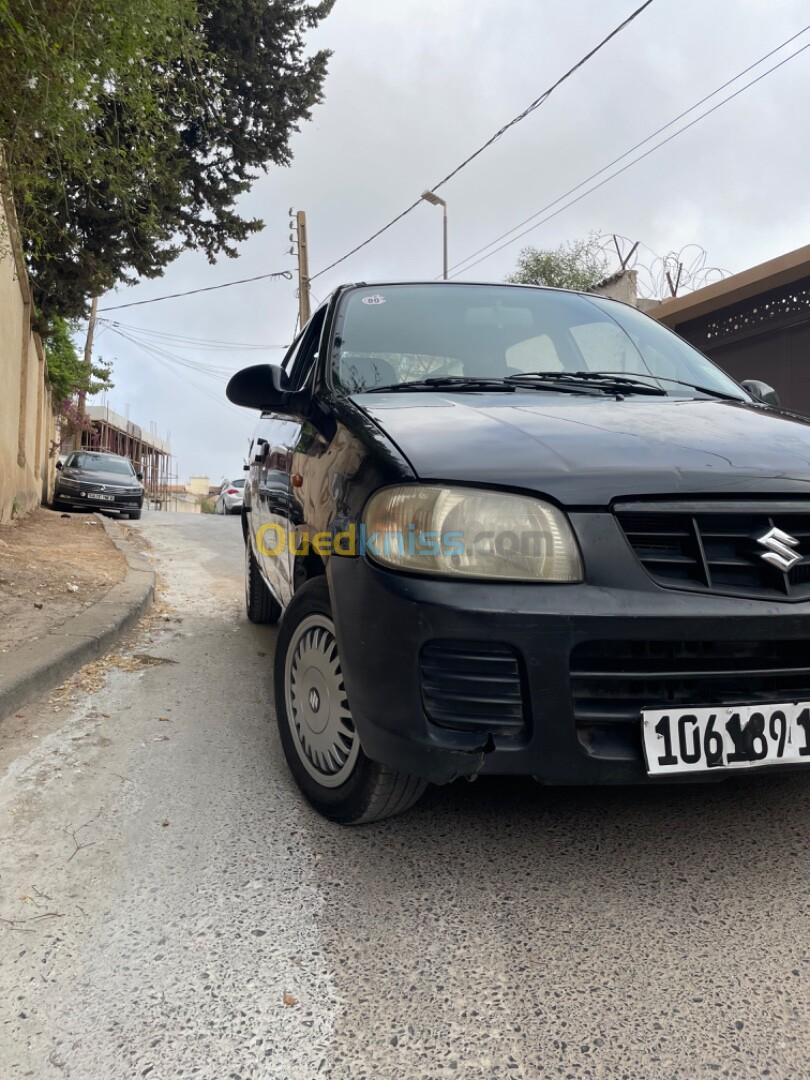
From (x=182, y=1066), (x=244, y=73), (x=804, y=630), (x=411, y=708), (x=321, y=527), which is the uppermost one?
(x=244, y=73)

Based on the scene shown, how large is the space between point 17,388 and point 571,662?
11109 millimetres

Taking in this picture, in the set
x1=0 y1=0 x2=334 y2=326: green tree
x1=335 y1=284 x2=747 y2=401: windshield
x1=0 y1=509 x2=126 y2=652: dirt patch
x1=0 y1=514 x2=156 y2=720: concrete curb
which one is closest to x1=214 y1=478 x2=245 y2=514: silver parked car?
x1=0 y1=0 x2=334 y2=326: green tree

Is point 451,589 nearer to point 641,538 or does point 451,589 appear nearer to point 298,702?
point 641,538

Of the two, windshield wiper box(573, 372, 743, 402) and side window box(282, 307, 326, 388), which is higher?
side window box(282, 307, 326, 388)

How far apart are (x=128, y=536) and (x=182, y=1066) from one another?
31.1 feet

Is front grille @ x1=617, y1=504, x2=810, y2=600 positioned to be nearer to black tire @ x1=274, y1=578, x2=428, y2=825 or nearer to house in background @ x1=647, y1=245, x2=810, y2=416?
black tire @ x1=274, y1=578, x2=428, y2=825

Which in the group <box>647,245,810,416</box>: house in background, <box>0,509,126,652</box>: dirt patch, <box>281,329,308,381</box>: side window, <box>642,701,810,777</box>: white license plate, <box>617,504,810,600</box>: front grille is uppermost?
<box>647,245,810,416</box>: house in background

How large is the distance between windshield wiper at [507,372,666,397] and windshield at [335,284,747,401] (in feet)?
0.21

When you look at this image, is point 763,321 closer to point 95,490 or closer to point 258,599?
point 258,599

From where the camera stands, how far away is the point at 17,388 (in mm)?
10734

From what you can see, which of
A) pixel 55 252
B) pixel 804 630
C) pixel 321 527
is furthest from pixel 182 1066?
pixel 55 252

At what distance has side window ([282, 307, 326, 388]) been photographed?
9.71 ft

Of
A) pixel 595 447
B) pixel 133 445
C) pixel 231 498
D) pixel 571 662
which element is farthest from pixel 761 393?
pixel 133 445

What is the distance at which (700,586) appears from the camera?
Answer: 1.62 meters
